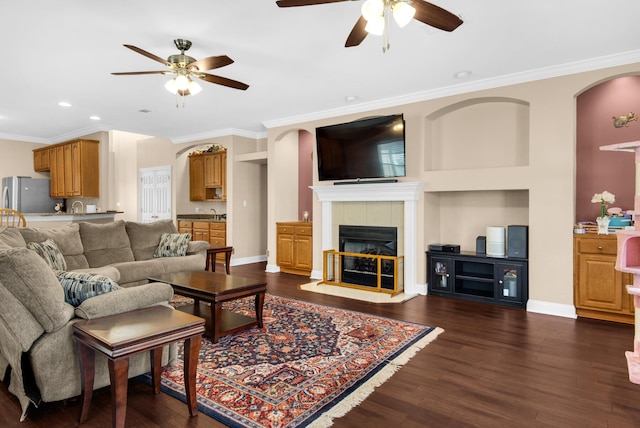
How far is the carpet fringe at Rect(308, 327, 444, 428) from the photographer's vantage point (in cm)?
208

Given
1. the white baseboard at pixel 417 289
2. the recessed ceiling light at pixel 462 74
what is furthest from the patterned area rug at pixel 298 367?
the recessed ceiling light at pixel 462 74

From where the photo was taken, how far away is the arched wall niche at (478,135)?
459cm

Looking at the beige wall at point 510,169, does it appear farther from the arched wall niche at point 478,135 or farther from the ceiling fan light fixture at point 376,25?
the ceiling fan light fixture at point 376,25

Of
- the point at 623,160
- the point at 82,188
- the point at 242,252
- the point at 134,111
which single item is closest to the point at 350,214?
the point at 242,252

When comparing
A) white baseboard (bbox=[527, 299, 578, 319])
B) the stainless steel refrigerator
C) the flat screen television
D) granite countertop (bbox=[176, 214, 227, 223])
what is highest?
the flat screen television

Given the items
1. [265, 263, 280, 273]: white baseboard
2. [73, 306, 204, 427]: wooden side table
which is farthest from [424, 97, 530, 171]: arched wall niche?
[73, 306, 204, 427]: wooden side table

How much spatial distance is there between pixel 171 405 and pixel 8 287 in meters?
1.09

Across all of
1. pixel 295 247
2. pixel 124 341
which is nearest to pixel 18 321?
pixel 124 341

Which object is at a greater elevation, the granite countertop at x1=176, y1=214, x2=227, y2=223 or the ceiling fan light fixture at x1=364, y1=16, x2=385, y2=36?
the ceiling fan light fixture at x1=364, y1=16, x2=385, y2=36

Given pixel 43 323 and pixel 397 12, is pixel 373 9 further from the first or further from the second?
pixel 43 323

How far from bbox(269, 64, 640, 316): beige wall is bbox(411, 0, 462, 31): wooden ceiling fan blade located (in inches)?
86.6

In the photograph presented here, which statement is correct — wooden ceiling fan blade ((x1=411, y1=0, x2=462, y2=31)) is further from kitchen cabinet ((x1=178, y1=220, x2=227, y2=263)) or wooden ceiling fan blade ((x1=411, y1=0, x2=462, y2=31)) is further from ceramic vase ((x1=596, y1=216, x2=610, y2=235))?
kitchen cabinet ((x1=178, y1=220, x2=227, y2=263))

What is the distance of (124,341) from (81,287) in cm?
67

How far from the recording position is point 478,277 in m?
4.64
